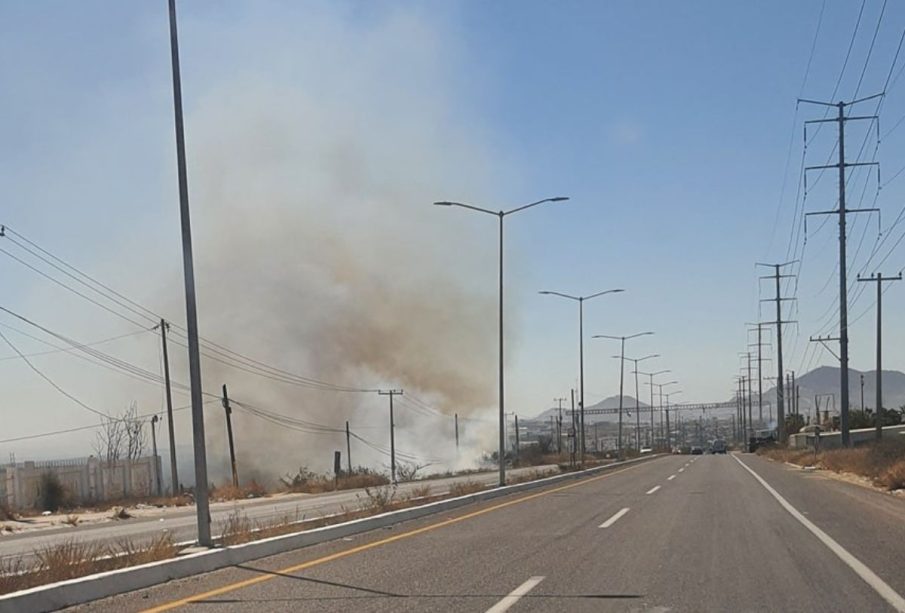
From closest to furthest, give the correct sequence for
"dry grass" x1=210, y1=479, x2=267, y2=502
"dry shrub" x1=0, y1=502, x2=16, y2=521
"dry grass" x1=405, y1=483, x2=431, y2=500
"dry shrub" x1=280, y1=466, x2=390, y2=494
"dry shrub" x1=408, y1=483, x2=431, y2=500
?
1. "dry grass" x1=405, y1=483, x2=431, y2=500
2. "dry shrub" x1=408, y1=483, x2=431, y2=500
3. "dry shrub" x1=0, y1=502, x2=16, y2=521
4. "dry grass" x1=210, y1=479, x2=267, y2=502
5. "dry shrub" x1=280, y1=466, x2=390, y2=494

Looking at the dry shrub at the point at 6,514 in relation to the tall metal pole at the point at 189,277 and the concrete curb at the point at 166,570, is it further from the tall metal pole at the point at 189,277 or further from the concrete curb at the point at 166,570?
the tall metal pole at the point at 189,277

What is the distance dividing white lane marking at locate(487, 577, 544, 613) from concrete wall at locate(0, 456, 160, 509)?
34449mm

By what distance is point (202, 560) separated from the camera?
13070 millimetres

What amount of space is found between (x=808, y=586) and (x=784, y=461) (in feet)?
174

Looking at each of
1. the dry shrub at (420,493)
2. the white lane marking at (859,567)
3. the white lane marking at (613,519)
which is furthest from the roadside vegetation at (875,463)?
the dry shrub at (420,493)

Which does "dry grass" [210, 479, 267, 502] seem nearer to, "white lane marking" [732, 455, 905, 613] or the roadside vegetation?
the roadside vegetation

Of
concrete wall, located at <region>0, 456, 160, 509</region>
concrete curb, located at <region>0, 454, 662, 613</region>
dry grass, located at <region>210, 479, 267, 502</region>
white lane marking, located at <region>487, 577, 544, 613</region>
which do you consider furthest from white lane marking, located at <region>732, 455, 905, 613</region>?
concrete wall, located at <region>0, 456, 160, 509</region>

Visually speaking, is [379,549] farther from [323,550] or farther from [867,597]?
[867,597]

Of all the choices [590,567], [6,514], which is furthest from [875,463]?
[6,514]

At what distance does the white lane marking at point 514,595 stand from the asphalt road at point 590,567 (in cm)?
2

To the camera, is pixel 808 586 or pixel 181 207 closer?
pixel 808 586

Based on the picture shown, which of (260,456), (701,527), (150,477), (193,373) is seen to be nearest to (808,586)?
(701,527)

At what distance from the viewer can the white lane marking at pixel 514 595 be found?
31.0ft

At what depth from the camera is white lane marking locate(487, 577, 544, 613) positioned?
944 cm
